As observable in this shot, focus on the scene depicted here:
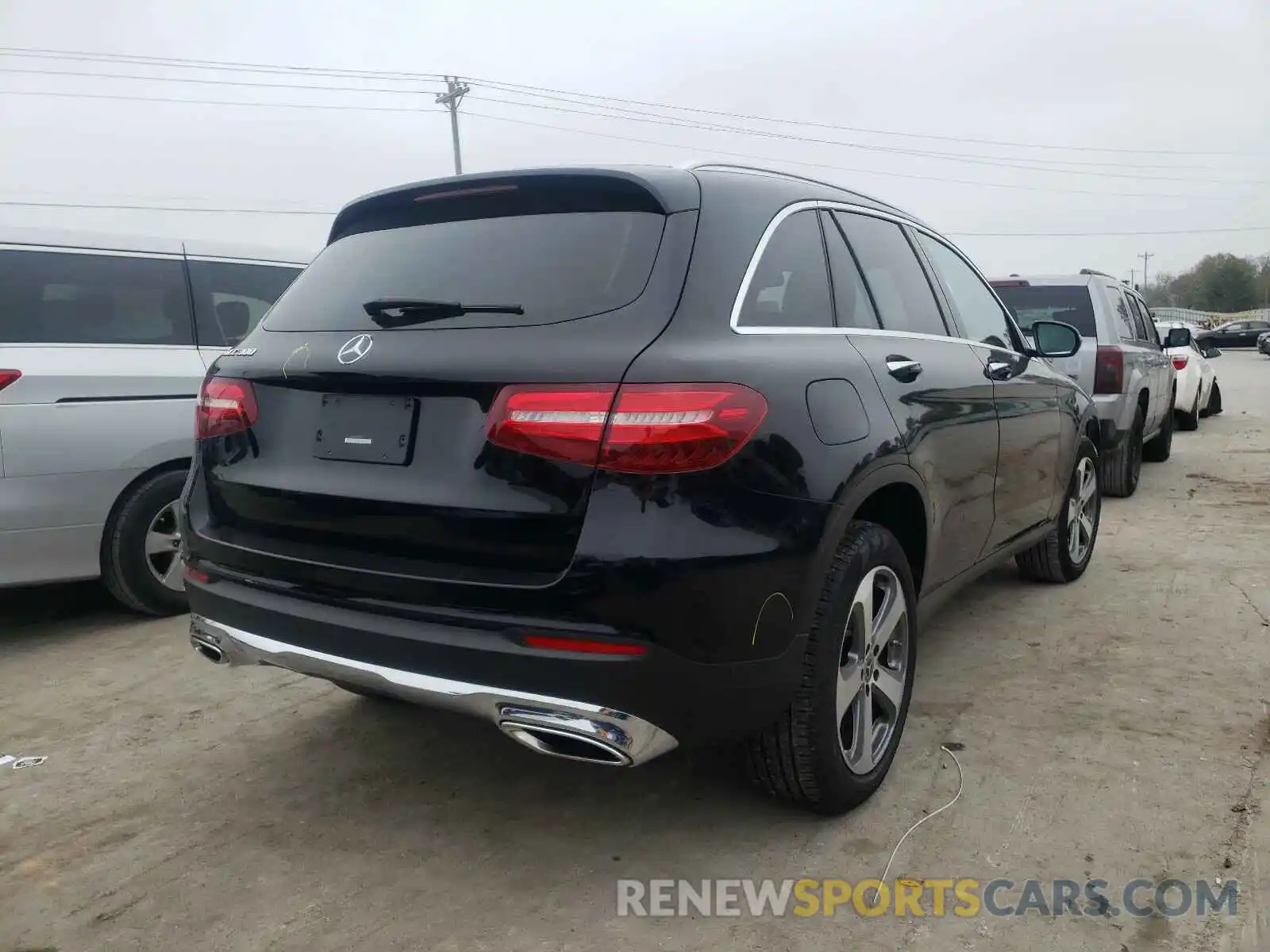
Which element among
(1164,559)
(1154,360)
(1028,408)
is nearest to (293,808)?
(1028,408)

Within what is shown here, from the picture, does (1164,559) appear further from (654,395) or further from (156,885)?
(156,885)

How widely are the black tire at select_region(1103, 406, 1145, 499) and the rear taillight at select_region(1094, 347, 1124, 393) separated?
59 centimetres

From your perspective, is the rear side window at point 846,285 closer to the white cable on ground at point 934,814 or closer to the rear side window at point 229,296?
the white cable on ground at point 934,814

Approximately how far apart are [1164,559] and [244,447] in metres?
5.08

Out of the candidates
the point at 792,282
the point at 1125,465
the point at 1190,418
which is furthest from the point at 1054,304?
the point at 1190,418

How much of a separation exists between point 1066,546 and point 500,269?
372cm

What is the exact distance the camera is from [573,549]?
7.39ft

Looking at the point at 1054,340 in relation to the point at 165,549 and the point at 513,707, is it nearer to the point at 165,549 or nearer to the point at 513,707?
the point at 513,707

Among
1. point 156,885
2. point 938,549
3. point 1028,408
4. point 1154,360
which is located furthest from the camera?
point 1154,360

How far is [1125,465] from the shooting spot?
7.96m

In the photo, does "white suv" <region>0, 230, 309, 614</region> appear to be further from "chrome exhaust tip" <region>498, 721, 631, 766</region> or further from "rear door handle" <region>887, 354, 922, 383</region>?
"rear door handle" <region>887, 354, 922, 383</region>

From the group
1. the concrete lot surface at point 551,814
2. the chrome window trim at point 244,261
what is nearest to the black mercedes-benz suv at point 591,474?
the concrete lot surface at point 551,814

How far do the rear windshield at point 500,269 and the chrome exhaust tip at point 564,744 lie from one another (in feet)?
3.04

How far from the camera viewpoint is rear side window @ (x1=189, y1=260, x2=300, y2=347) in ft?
17.1
